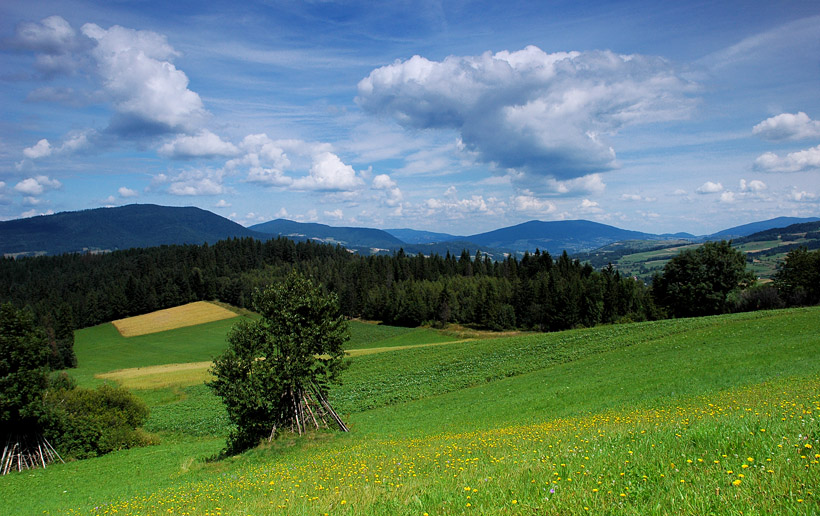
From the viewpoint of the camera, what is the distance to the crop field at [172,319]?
115 metres

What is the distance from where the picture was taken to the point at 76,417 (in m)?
33.5

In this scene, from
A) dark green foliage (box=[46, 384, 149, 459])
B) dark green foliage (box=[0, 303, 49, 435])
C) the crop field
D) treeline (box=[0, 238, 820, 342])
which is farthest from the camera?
the crop field

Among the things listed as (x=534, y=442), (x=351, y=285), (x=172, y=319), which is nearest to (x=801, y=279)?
(x=534, y=442)

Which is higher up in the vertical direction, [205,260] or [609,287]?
[205,260]

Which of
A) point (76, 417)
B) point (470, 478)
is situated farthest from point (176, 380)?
point (470, 478)

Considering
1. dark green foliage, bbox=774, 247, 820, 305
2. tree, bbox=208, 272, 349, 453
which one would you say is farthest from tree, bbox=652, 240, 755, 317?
tree, bbox=208, 272, 349, 453

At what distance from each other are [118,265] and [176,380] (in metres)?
128

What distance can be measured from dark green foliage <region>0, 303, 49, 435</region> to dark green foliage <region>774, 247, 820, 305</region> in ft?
298

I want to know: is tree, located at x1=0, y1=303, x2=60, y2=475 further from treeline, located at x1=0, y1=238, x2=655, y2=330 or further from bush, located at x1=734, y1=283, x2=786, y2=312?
bush, located at x1=734, y1=283, x2=786, y2=312

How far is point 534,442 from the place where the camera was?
11766mm

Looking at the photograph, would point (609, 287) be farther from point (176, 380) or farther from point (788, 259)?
point (176, 380)

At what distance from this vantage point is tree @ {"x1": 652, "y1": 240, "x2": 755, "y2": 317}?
230ft

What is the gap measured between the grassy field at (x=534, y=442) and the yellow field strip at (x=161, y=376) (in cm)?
699

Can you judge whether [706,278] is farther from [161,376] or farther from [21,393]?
[161,376]
